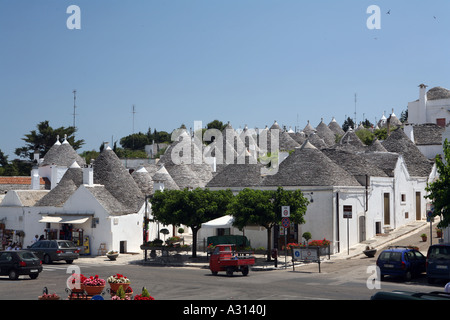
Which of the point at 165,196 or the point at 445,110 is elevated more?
the point at 445,110

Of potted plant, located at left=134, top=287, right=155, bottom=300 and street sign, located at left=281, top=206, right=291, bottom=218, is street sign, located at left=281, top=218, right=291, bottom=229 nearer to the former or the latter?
street sign, located at left=281, top=206, right=291, bottom=218

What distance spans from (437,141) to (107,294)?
142ft

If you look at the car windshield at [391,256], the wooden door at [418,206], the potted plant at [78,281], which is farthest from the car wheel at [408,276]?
the wooden door at [418,206]

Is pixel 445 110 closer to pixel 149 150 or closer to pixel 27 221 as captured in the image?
pixel 27 221

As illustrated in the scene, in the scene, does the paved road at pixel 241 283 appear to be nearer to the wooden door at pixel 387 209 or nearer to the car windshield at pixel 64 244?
the car windshield at pixel 64 244

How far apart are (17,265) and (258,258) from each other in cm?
1374

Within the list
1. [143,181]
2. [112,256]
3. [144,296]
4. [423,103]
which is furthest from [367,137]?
[144,296]

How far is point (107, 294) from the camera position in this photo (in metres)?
19.6

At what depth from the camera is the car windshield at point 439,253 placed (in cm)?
2344

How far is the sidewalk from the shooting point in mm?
31562

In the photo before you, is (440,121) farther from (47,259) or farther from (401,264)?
(47,259)

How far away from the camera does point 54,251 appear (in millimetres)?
32906
